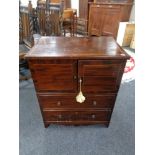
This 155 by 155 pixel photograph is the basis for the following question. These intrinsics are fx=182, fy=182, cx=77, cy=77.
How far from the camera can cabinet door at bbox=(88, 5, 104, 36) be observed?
4.25 m

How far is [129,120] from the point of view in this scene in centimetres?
189

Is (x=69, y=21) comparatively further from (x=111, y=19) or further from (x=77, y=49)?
(x=77, y=49)

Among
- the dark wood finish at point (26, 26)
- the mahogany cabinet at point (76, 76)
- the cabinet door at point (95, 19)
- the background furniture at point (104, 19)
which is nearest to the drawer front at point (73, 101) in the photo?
the mahogany cabinet at point (76, 76)

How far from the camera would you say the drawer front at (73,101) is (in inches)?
59.7

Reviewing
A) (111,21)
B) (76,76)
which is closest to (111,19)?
(111,21)

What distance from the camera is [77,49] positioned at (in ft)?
4.66

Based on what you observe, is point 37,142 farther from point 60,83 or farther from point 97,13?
point 97,13

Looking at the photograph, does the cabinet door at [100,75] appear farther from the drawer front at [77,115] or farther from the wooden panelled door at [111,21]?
the wooden panelled door at [111,21]

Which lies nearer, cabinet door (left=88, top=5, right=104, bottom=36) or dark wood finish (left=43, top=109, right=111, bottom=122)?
dark wood finish (left=43, top=109, right=111, bottom=122)

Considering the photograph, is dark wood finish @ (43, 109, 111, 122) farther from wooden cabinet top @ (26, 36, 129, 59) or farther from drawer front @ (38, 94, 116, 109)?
wooden cabinet top @ (26, 36, 129, 59)

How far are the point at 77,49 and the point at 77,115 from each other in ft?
2.00

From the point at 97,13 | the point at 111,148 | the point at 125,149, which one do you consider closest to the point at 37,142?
the point at 111,148

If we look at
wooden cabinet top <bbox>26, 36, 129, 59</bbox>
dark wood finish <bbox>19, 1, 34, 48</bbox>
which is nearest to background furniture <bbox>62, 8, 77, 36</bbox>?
dark wood finish <bbox>19, 1, 34, 48</bbox>

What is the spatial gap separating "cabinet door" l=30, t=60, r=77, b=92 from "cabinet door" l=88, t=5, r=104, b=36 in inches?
127
